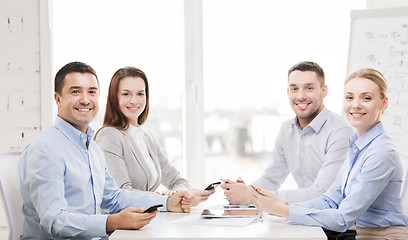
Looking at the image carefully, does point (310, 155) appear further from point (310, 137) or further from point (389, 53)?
point (389, 53)

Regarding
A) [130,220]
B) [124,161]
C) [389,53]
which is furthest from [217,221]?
[389,53]

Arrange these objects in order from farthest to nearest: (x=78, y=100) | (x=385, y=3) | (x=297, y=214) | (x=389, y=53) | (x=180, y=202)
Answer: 1. (x=385, y=3)
2. (x=389, y=53)
3. (x=180, y=202)
4. (x=78, y=100)
5. (x=297, y=214)

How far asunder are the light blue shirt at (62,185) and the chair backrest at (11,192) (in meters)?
0.04

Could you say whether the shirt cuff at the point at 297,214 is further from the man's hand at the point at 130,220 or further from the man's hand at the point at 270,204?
the man's hand at the point at 130,220

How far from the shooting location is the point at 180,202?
2305mm

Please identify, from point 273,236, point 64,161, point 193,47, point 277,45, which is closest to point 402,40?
point 277,45

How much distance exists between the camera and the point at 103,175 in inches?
90.7

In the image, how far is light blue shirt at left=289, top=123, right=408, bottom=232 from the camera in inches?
78.0

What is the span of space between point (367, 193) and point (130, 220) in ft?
3.09

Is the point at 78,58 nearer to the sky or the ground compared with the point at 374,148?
nearer to the sky

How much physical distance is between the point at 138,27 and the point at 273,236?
254 cm

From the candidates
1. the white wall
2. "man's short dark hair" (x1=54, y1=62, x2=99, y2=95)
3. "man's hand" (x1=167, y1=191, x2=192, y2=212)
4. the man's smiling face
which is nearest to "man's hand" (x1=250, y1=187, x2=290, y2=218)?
→ "man's hand" (x1=167, y1=191, x2=192, y2=212)

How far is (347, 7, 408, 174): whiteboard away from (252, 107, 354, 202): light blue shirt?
26.3 inches

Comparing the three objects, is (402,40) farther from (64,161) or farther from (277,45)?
(64,161)
